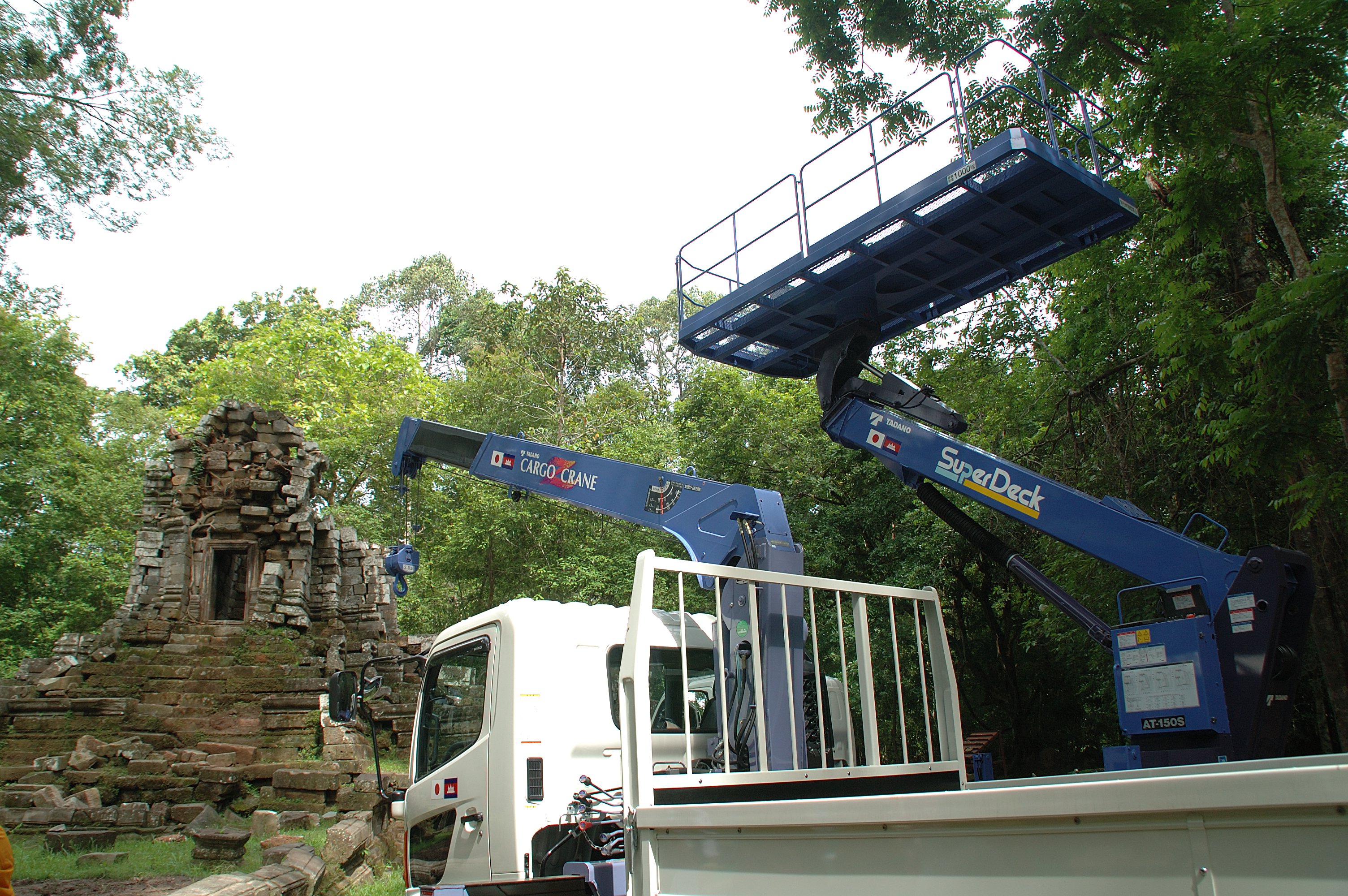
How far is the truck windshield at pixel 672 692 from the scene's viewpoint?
5.47m

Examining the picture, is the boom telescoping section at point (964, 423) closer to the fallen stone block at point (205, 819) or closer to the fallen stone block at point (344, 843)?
the fallen stone block at point (344, 843)

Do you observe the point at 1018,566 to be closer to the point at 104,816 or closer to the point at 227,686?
the point at 104,816

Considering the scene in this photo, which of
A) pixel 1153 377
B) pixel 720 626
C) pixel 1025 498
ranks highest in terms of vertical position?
pixel 1153 377

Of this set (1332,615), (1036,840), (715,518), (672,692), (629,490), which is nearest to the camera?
(1036,840)

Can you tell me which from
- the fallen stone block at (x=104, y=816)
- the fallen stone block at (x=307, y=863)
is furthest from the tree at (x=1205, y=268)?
the fallen stone block at (x=104, y=816)

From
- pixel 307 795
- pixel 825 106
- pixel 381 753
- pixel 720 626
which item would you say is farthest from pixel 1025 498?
pixel 381 753

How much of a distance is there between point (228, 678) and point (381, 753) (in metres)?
2.80

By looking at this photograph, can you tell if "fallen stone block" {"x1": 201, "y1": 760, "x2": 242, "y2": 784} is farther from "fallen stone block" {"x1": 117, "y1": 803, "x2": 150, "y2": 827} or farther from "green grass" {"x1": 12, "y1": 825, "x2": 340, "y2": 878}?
"green grass" {"x1": 12, "y1": 825, "x2": 340, "y2": 878}

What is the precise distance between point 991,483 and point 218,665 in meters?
13.6

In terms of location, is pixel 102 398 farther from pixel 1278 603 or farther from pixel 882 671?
pixel 1278 603

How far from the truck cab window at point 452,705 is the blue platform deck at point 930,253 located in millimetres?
3366

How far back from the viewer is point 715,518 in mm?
6355

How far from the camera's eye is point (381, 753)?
1499 cm

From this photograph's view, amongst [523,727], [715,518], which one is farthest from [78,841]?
[715,518]
